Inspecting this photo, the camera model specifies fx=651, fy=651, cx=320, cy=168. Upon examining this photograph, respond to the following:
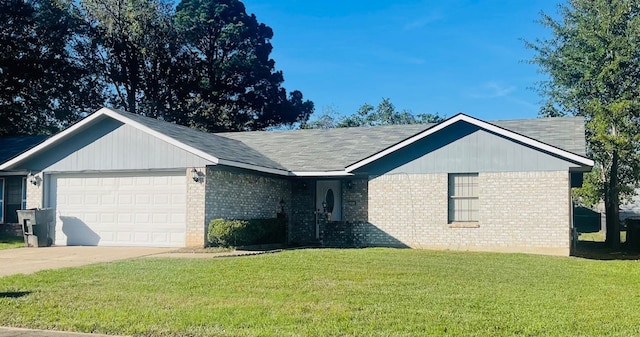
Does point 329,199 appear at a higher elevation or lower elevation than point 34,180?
lower

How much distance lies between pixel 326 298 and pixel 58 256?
9987 millimetres

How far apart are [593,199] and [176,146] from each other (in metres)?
18.3

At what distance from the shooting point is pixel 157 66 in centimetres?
4434

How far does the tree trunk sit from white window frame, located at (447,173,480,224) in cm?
952

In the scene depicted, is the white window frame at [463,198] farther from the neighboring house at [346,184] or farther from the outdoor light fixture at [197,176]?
the outdoor light fixture at [197,176]

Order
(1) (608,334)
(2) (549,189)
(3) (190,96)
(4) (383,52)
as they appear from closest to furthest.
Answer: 1. (1) (608,334)
2. (2) (549,189)
3. (4) (383,52)
4. (3) (190,96)

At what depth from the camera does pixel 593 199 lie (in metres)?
27.9

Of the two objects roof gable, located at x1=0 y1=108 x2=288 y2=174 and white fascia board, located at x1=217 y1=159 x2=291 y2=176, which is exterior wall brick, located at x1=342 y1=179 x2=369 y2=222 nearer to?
white fascia board, located at x1=217 y1=159 x2=291 y2=176

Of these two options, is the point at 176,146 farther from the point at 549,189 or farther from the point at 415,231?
the point at 549,189

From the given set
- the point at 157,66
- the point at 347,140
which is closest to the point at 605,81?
the point at 347,140

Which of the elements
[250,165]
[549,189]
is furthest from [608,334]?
[250,165]

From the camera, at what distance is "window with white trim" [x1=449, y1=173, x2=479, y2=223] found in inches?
770

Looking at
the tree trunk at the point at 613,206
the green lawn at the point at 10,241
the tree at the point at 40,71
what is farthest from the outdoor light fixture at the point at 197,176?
the tree at the point at 40,71

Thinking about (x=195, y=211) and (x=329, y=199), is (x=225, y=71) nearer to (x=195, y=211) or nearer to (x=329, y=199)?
(x=329, y=199)
